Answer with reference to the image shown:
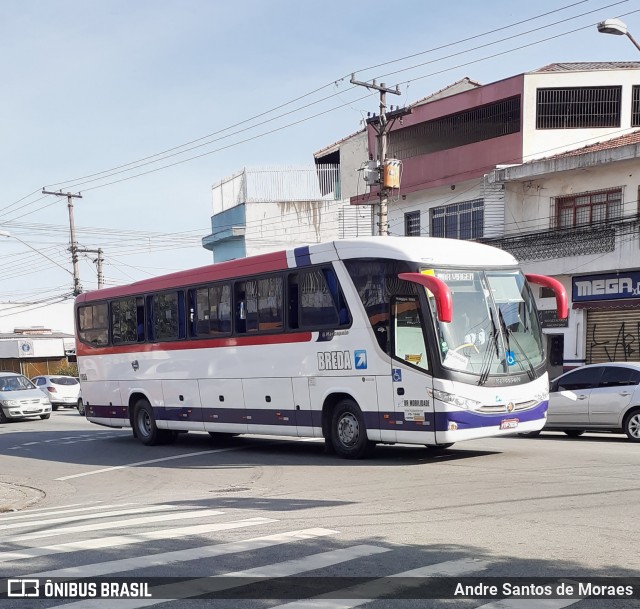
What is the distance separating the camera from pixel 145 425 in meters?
20.5

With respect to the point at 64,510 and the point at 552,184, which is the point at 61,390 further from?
the point at 64,510

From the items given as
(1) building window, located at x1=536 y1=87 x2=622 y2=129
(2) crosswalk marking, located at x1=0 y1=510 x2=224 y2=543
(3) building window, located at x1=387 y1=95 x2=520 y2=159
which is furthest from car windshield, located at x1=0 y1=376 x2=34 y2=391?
(2) crosswalk marking, located at x1=0 y1=510 x2=224 y2=543

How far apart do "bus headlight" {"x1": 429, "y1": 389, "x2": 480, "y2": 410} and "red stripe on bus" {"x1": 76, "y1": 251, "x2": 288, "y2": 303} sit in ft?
13.4

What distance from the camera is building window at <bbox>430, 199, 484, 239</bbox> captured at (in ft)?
106

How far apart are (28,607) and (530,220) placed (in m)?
26.9

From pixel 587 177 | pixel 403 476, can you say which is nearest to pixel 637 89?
pixel 587 177

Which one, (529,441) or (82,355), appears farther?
(82,355)

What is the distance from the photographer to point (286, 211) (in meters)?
49.5

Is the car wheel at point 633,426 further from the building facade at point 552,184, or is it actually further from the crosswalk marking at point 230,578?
the crosswalk marking at point 230,578

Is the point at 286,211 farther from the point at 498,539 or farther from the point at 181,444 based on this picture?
the point at 498,539

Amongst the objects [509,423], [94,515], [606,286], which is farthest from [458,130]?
[94,515]

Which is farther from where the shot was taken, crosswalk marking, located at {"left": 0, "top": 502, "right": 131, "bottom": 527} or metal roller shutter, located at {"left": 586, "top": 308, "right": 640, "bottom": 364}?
metal roller shutter, located at {"left": 586, "top": 308, "right": 640, "bottom": 364}

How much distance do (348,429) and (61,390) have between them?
27.1 metres

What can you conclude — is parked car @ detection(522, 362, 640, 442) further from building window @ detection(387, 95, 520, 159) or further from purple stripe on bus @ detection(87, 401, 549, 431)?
building window @ detection(387, 95, 520, 159)
